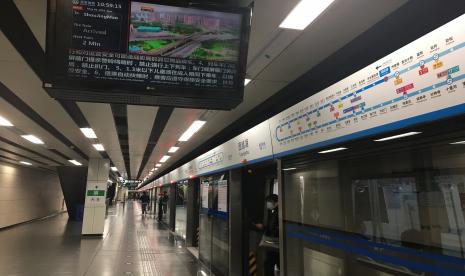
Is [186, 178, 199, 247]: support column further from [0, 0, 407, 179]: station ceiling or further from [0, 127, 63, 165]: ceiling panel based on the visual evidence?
[0, 127, 63, 165]: ceiling panel

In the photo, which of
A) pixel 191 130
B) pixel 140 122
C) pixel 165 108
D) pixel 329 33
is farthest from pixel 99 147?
pixel 329 33

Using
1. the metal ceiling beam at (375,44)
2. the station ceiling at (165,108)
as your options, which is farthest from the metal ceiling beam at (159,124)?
the metal ceiling beam at (375,44)

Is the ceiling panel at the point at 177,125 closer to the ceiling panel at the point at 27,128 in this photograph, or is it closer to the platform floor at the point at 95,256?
the ceiling panel at the point at 27,128

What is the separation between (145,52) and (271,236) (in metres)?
3.41

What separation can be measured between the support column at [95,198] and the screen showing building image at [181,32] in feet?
33.1

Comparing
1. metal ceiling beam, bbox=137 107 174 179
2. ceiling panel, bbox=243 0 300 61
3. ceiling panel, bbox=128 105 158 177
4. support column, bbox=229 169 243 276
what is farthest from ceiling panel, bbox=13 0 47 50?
support column, bbox=229 169 243 276

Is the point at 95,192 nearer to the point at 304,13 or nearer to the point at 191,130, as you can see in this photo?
the point at 191,130

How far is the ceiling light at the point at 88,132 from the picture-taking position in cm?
652

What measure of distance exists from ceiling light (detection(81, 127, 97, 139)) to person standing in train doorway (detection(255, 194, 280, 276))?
385 cm

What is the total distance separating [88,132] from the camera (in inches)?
269

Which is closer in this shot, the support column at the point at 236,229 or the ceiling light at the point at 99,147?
the support column at the point at 236,229

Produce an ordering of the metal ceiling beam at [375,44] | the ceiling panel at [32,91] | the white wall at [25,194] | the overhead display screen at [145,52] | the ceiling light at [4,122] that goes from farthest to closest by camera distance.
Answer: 1. the white wall at [25,194]
2. the ceiling light at [4,122]
3. the ceiling panel at [32,91]
4. the metal ceiling beam at [375,44]
5. the overhead display screen at [145,52]

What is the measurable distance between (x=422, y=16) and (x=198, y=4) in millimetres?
1540

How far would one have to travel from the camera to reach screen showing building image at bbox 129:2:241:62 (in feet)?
7.04
